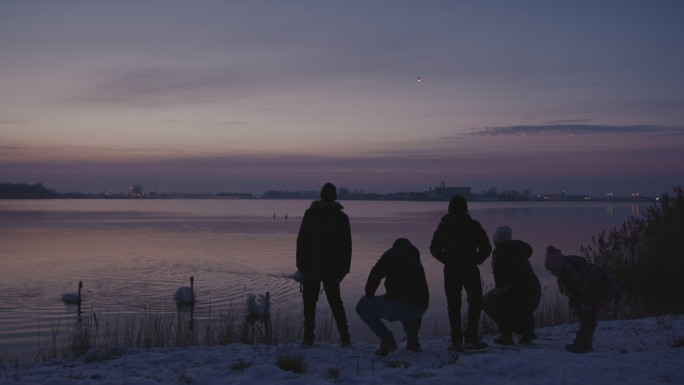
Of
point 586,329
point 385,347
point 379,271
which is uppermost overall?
point 379,271

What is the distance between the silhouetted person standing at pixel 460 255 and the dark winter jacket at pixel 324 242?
1.23 m

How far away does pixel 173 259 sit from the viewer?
Result: 30.5m

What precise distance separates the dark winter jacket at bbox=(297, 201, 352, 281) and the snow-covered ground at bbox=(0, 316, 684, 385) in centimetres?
103

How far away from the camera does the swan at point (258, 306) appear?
15.8 m

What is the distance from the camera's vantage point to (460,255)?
26.4 feet

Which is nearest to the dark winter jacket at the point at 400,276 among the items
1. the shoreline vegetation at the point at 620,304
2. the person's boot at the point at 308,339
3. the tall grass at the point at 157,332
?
the person's boot at the point at 308,339

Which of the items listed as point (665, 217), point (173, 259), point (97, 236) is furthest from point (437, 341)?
point (97, 236)

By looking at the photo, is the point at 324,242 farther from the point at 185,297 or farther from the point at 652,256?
the point at 185,297

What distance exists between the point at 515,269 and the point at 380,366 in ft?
7.47

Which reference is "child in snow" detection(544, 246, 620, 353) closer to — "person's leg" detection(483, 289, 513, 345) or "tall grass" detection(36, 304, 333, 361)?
"person's leg" detection(483, 289, 513, 345)

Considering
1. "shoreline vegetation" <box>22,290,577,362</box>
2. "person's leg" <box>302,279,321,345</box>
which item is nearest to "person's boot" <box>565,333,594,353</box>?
"person's leg" <box>302,279,321,345</box>

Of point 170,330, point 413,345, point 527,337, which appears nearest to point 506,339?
point 527,337

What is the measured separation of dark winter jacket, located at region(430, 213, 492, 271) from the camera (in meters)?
8.05

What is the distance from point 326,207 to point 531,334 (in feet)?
10.3
